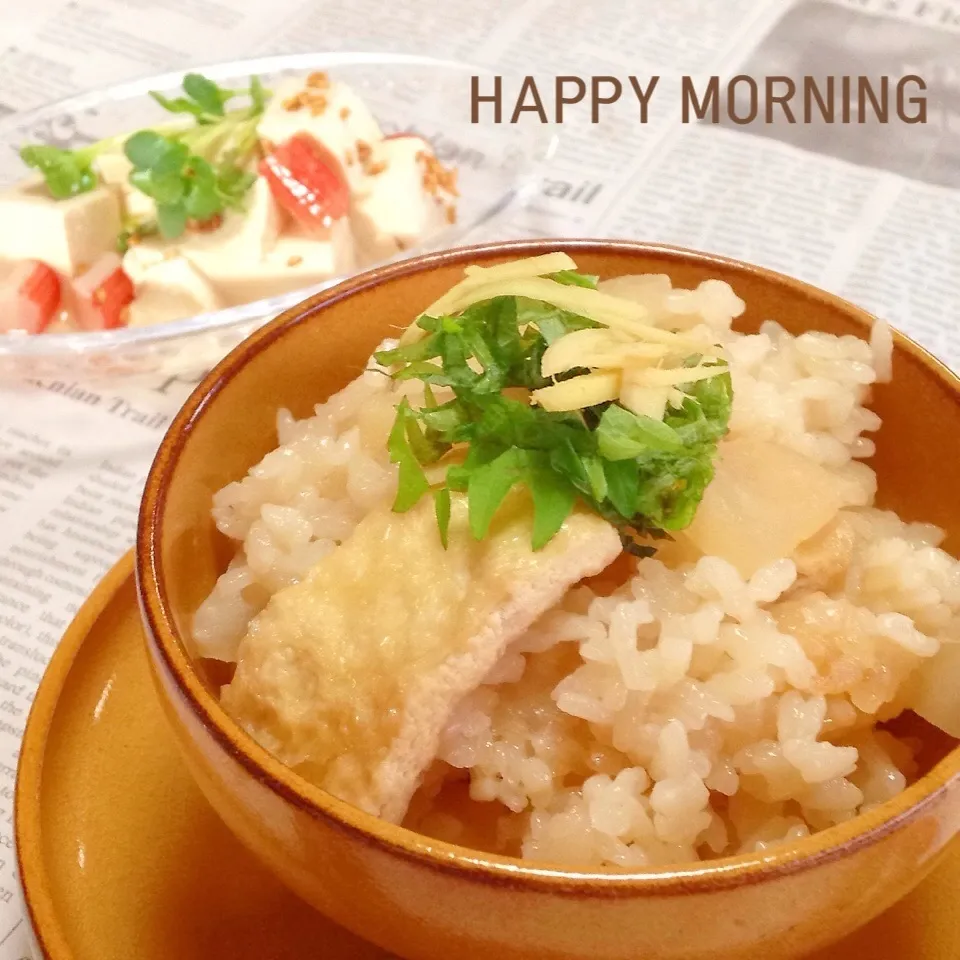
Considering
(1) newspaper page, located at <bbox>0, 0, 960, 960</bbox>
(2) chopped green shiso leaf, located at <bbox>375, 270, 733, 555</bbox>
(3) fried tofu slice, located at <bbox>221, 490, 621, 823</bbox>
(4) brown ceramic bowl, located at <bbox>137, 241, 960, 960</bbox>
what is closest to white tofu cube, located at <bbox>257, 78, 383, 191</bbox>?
(1) newspaper page, located at <bbox>0, 0, 960, 960</bbox>

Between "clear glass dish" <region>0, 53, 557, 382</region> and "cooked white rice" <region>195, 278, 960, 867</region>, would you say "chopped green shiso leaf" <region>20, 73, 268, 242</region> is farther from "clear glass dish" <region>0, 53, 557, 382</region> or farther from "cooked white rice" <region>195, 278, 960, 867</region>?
"cooked white rice" <region>195, 278, 960, 867</region>

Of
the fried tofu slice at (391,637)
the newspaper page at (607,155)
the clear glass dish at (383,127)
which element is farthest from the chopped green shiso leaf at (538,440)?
the clear glass dish at (383,127)

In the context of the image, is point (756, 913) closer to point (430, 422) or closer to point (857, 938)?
point (857, 938)

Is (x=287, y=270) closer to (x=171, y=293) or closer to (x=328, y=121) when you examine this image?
(x=171, y=293)

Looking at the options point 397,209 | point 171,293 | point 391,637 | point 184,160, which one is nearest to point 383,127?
point 397,209

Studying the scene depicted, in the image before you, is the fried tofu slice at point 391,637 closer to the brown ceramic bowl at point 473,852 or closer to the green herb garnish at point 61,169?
the brown ceramic bowl at point 473,852
